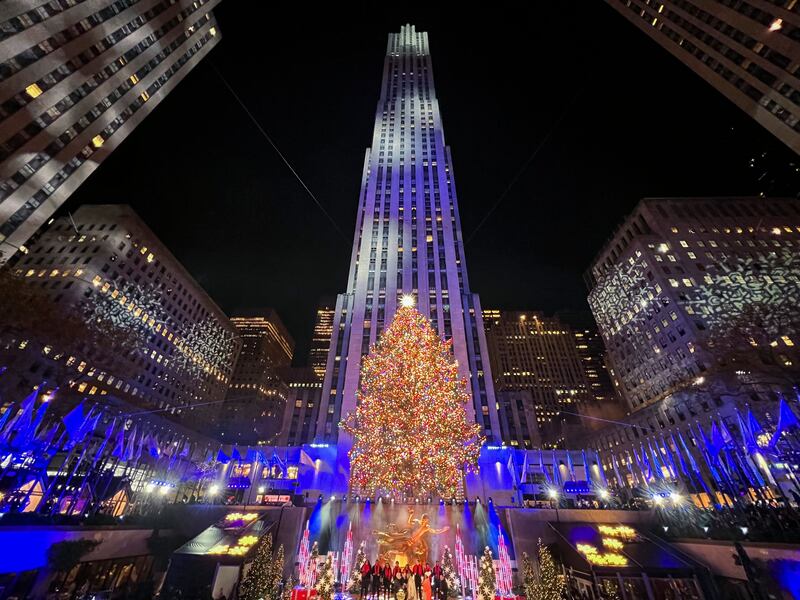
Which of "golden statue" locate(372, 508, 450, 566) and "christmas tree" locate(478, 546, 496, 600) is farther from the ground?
"golden statue" locate(372, 508, 450, 566)

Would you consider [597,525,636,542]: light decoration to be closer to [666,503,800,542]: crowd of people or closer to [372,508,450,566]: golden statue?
[666,503,800,542]: crowd of people

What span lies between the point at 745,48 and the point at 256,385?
120644mm

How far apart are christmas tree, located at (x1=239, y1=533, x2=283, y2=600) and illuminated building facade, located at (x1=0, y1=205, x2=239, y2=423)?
37370 mm

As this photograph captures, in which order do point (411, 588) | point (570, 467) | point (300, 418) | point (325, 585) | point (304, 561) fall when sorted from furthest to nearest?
1. point (300, 418)
2. point (570, 467)
3. point (304, 561)
4. point (411, 588)
5. point (325, 585)

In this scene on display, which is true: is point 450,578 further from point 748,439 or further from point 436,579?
point 748,439

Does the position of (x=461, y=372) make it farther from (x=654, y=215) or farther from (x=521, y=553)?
(x=654, y=215)

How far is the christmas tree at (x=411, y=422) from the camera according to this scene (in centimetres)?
1700

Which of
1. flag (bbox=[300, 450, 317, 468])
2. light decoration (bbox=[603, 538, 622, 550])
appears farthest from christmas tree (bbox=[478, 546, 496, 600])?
flag (bbox=[300, 450, 317, 468])

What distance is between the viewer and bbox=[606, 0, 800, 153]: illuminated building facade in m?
28.0

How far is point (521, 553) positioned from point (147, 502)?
67.1ft

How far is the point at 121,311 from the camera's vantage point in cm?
5703

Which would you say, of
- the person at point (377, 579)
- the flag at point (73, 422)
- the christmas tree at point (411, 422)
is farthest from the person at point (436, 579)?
the flag at point (73, 422)

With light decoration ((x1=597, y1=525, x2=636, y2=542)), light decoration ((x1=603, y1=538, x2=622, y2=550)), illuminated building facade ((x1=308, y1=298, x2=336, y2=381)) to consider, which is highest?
illuminated building facade ((x1=308, y1=298, x2=336, y2=381))

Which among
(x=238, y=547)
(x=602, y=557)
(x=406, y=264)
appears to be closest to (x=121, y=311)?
(x=406, y=264)
